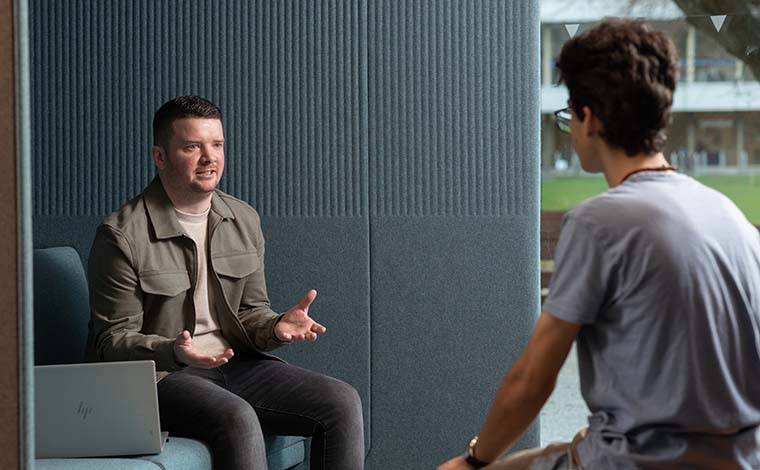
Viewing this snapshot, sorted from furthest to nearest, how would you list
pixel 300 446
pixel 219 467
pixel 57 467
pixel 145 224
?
pixel 300 446
pixel 145 224
pixel 219 467
pixel 57 467

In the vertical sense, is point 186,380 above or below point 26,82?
below

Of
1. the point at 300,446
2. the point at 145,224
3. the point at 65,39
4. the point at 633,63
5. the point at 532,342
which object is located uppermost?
the point at 65,39

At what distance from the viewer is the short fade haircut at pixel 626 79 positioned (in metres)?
1.77

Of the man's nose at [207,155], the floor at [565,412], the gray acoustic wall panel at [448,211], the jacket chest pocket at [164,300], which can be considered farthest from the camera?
the floor at [565,412]

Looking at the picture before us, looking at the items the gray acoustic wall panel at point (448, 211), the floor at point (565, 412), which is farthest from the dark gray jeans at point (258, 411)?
the floor at point (565, 412)

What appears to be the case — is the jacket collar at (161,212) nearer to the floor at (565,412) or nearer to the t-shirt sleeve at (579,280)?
the t-shirt sleeve at (579,280)

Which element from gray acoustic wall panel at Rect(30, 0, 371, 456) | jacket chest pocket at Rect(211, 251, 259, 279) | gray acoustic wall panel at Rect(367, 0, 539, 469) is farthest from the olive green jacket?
gray acoustic wall panel at Rect(367, 0, 539, 469)

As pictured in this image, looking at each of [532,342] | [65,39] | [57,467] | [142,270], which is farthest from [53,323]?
[532,342]

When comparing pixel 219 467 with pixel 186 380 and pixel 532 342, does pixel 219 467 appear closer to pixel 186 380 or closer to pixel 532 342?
pixel 186 380

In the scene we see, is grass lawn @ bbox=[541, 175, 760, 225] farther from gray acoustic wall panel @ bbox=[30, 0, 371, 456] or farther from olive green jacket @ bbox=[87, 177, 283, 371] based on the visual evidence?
olive green jacket @ bbox=[87, 177, 283, 371]

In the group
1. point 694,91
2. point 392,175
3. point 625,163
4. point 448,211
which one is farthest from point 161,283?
point 694,91

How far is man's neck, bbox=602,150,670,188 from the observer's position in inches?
71.9

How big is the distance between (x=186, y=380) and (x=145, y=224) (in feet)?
1.54

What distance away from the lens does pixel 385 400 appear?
3613 mm
